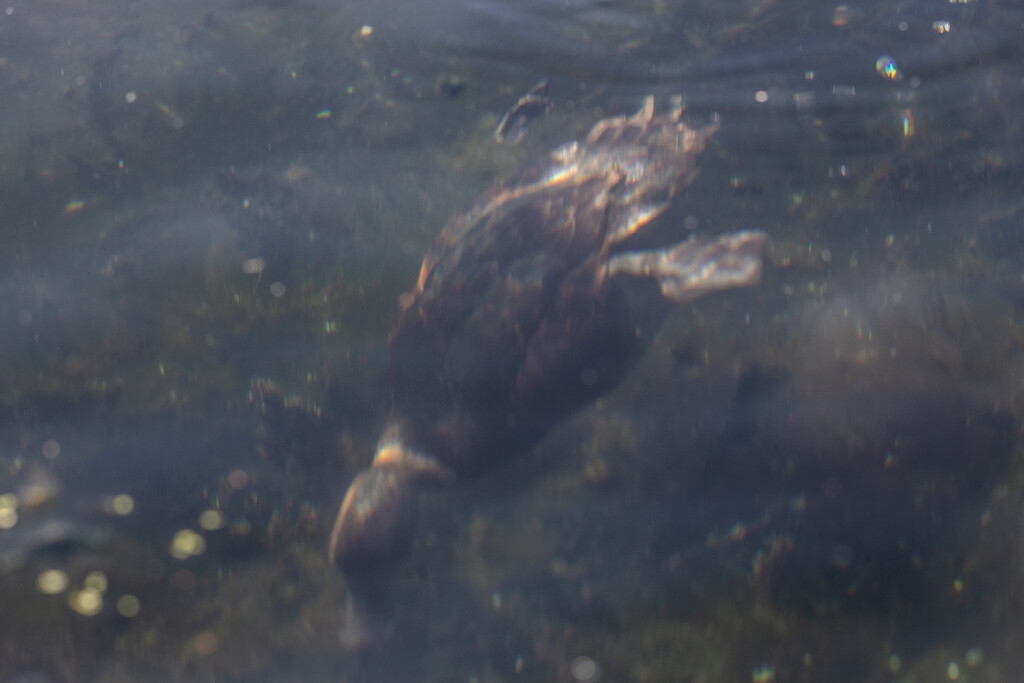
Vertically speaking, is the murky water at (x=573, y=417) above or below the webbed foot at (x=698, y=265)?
below

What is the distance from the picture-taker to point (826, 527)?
4426 mm

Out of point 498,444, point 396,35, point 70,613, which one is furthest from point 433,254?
point 396,35

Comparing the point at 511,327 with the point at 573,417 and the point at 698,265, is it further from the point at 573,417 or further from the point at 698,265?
the point at 698,265

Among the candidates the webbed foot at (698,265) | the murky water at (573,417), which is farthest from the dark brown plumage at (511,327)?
the murky water at (573,417)

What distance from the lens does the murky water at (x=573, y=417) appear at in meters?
4.27

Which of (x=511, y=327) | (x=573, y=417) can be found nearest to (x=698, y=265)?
(x=573, y=417)

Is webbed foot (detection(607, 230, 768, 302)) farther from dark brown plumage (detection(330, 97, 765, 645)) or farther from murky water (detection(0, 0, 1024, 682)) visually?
murky water (detection(0, 0, 1024, 682))

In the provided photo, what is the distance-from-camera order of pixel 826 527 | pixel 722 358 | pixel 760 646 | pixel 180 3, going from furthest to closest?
pixel 180 3 → pixel 722 358 → pixel 826 527 → pixel 760 646

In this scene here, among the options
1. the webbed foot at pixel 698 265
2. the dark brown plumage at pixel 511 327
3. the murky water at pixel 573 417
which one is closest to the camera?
the murky water at pixel 573 417

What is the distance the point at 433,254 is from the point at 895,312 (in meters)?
4.09

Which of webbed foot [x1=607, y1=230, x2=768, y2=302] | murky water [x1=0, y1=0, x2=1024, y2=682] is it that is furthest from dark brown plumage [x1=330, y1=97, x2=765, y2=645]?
murky water [x1=0, y1=0, x2=1024, y2=682]

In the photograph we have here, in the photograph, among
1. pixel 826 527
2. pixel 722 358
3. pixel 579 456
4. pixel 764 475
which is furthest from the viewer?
pixel 722 358

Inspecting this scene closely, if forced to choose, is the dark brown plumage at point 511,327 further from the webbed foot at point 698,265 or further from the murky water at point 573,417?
the murky water at point 573,417

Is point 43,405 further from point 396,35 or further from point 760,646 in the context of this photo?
point 396,35
